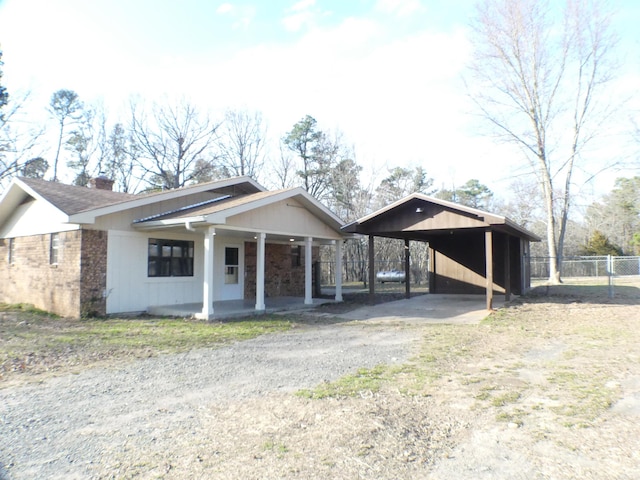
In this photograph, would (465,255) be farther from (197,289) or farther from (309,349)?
(309,349)

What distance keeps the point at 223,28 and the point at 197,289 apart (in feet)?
23.9

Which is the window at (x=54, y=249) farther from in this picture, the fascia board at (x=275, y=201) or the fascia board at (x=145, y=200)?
the fascia board at (x=275, y=201)

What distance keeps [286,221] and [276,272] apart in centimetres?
390

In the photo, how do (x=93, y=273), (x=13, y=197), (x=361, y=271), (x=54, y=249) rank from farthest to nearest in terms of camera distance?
(x=361, y=271), (x=13, y=197), (x=54, y=249), (x=93, y=273)

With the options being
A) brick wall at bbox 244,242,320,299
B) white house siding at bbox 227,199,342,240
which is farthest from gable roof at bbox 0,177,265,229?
white house siding at bbox 227,199,342,240

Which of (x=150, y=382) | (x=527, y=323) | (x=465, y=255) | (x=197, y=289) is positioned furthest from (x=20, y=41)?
(x=465, y=255)

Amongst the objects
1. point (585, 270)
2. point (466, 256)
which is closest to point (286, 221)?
point (466, 256)

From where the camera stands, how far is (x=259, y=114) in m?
34.2

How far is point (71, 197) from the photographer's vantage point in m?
11.7

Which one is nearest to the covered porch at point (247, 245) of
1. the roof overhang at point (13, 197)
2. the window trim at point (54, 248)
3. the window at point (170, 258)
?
the window at point (170, 258)

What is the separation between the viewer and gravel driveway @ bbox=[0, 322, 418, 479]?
3.31 m

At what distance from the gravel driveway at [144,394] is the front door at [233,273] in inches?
242

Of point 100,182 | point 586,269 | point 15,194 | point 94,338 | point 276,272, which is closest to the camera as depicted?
point 94,338

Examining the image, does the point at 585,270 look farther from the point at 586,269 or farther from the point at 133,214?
the point at 133,214
